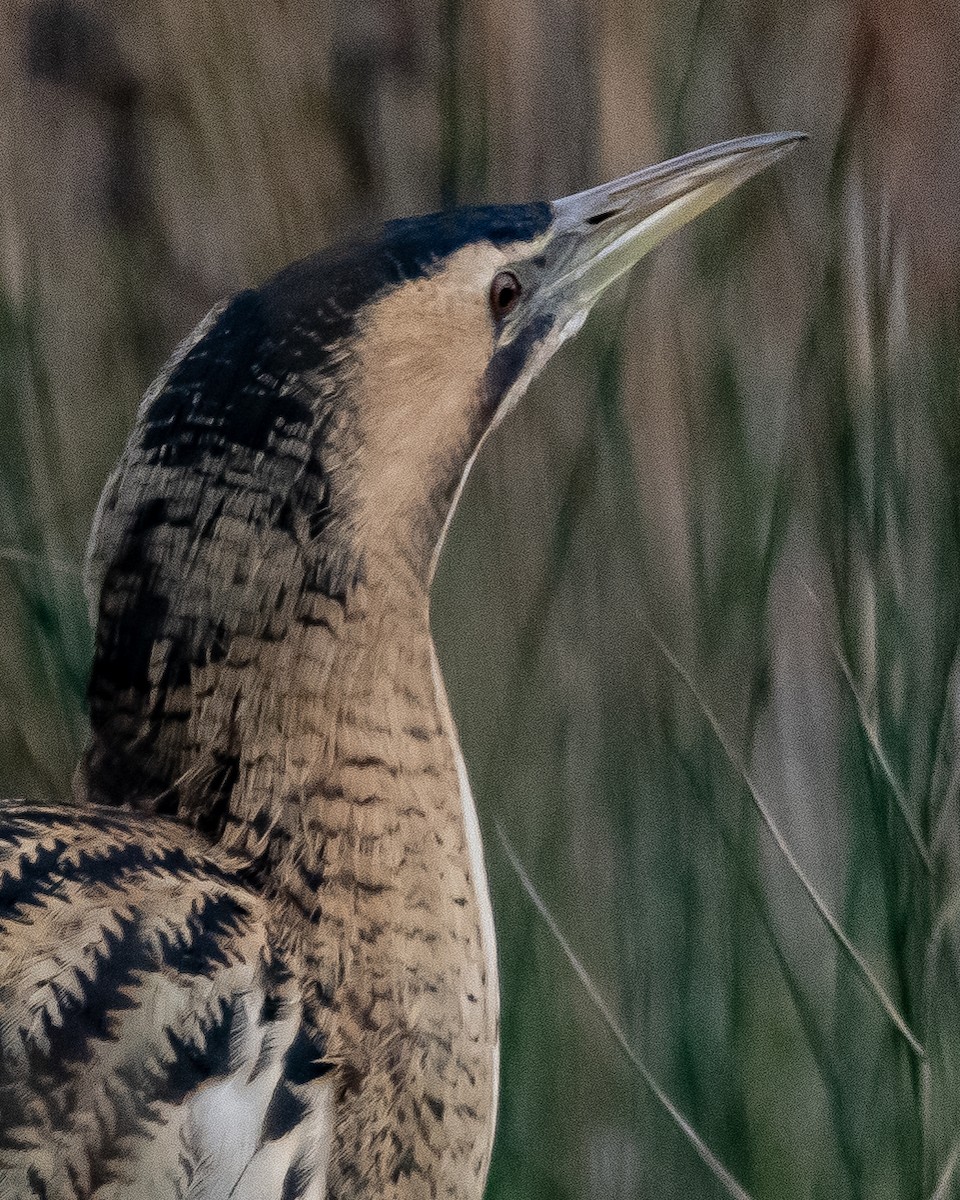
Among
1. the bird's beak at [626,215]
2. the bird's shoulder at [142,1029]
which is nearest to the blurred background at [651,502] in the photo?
the bird's beak at [626,215]

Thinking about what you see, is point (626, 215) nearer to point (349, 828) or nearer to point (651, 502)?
point (651, 502)

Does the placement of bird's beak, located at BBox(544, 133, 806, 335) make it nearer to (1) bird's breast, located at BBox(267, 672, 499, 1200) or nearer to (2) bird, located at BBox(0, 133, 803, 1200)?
(2) bird, located at BBox(0, 133, 803, 1200)

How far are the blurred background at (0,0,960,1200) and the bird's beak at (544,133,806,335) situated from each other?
0.18 ft

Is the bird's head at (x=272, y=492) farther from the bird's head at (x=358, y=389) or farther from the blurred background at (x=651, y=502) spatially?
the blurred background at (x=651, y=502)

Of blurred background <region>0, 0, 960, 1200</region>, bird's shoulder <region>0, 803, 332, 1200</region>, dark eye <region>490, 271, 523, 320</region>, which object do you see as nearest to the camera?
bird's shoulder <region>0, 803, 332, 1200</region>

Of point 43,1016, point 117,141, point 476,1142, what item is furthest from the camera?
point 117,141

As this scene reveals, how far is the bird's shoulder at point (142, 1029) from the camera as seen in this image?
53cm

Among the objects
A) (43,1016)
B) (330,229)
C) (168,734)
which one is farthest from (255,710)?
(330,229)

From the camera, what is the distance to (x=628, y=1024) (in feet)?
2.94

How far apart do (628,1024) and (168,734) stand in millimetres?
386

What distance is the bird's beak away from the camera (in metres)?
0.73

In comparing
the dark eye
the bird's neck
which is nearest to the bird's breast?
the bird's neck

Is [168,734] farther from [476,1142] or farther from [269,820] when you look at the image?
[476,1142]

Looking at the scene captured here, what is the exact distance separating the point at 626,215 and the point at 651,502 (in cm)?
18
